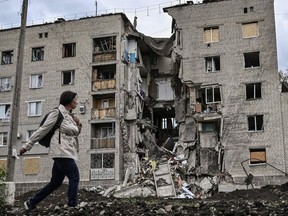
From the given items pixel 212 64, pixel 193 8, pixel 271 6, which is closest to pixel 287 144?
pixel 212 64

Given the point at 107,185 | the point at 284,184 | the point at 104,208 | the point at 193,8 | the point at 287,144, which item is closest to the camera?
the point at 104,208

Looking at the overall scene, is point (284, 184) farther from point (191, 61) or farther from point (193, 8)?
point (193, 8)

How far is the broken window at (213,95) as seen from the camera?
36.1 meters

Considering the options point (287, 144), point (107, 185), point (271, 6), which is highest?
point (271, 6)

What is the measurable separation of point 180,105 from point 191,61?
16.9ft

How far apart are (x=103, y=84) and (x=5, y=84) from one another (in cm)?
1042

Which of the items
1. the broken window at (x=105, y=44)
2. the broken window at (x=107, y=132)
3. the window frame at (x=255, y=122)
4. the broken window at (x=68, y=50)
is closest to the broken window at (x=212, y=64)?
the window frame at (x=255, y=122)

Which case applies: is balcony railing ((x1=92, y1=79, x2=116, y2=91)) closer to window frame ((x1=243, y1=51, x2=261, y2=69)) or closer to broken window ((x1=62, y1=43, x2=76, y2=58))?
broken window ((x1=62, y1=43, x2=76, y2=58))

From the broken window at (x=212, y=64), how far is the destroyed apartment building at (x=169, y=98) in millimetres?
98

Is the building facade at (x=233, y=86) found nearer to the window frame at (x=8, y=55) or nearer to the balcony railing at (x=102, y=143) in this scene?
the balcony railing at (x=102, y=143)

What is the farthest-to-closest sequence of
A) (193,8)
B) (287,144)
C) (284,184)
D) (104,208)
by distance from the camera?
(193,8) → (287,144) → (284,184) → (104,208)

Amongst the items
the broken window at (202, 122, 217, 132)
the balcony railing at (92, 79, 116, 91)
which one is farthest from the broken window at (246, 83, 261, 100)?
the balcony railing at (92, 79, 116, 91)

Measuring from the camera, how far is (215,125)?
35906mm

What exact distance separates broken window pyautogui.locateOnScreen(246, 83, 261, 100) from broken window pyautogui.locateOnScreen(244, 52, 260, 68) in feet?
6.01
